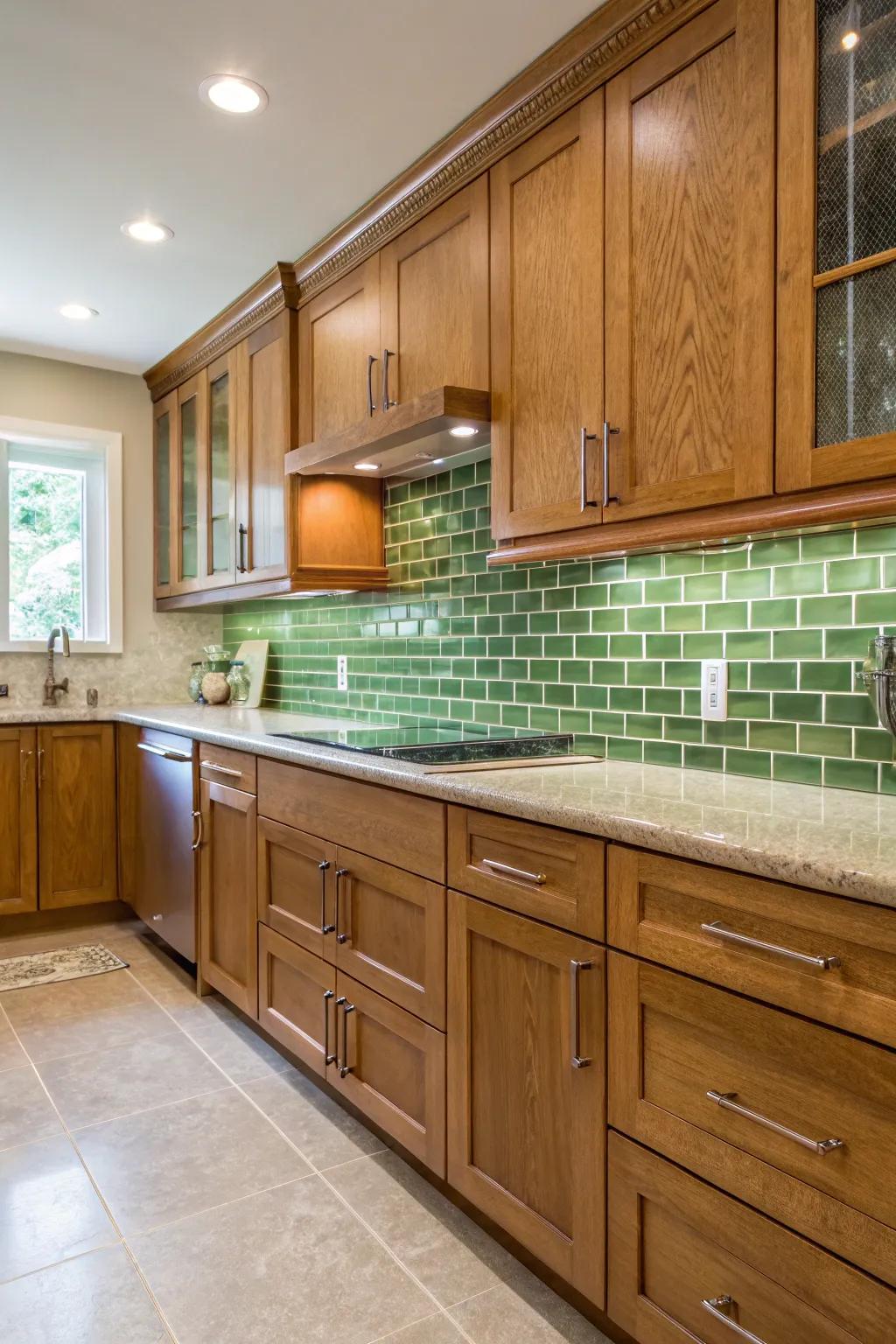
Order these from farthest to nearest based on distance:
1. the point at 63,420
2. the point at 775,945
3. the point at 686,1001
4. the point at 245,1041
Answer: the point at 63,420 → the point at 245,1041 → the point at 686,1001 → the point at 775,945

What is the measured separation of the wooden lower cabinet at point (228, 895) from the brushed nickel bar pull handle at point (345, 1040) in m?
0.53

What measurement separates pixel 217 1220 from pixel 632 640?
154 centimetres

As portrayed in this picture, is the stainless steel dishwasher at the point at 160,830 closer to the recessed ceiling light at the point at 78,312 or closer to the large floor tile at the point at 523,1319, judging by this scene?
the recessed ceiling light at the point at 78,312

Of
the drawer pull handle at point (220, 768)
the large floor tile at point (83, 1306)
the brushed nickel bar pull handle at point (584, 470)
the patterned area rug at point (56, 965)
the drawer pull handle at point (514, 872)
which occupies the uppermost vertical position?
the brushed nickel bar pull handle at point (584, 470)

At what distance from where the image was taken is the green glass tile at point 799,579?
1.76m

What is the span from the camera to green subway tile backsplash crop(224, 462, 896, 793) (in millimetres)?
1729

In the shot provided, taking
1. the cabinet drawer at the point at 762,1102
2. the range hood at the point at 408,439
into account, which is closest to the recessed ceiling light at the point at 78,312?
the range hood at the point at 408,439

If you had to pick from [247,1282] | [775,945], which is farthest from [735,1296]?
[247,1282]

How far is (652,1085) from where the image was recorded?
1346 millimetres

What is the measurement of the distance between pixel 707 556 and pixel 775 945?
1030 millimetres

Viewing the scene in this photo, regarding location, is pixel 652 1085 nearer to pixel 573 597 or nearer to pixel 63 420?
pixel 573 597

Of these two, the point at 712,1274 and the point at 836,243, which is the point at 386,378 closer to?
the point at 836,243

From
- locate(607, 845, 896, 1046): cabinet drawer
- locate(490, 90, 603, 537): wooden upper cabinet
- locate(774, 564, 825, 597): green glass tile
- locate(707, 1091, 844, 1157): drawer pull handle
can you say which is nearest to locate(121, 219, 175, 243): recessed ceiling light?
locate(490, 90, 603, 537): wooden upper cabinet

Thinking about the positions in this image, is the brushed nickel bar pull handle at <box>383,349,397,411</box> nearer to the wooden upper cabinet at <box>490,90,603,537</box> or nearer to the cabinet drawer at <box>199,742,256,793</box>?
the wooden upper cabinet at <box>490,90,603,537</box>
